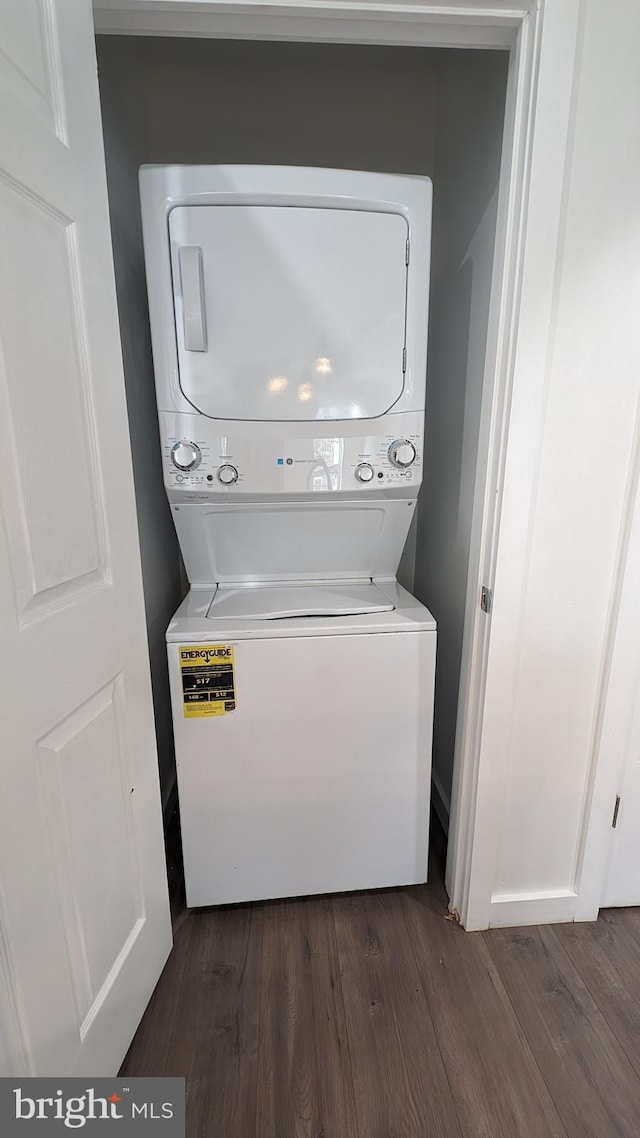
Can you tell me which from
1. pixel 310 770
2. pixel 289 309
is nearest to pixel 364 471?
pixel 289 309

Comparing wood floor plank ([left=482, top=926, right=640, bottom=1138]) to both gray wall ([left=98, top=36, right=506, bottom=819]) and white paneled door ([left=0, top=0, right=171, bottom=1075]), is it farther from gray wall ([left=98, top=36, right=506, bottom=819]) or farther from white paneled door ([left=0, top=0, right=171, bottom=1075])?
white paneled door ([left=0, top=0, right=171, bottom=1075])

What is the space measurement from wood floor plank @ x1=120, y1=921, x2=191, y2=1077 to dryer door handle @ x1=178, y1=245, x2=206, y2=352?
1.52 m

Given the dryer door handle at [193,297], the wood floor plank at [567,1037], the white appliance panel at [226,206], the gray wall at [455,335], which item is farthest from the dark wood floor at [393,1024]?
the dryer door handle at [193,297]

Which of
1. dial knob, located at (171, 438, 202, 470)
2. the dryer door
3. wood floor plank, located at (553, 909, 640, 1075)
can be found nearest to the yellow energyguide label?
dial knob, located at (171, 438, 202, 470)

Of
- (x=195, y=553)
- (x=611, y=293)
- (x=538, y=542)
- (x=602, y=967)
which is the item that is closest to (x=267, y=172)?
(x=611, y=293)

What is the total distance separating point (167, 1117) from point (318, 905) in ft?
2.13

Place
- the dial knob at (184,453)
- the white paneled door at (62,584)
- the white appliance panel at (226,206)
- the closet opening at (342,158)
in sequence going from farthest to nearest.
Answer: the closet opening at (342,158) → the dial knob at (184,453) → the white appliance panel at (226,206) → the white paneled door at (62,584)

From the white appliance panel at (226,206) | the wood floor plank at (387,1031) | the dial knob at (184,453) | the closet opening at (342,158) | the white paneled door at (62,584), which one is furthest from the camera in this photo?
the closet opening at (342,158)

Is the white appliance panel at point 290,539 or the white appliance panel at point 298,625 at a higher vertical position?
the white appliance panel at point 290,539

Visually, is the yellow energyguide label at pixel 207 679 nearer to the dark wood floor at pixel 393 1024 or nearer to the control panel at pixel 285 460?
the control panel at pixel 285 460

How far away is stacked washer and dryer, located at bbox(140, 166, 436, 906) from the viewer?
114 cm

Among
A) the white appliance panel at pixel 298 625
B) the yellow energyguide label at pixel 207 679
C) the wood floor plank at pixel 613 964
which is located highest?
the white appliance panel at pixel 298 625

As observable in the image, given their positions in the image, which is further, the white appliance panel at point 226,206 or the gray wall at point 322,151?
the gray wall at point 322,151

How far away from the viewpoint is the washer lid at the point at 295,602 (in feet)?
4.11
